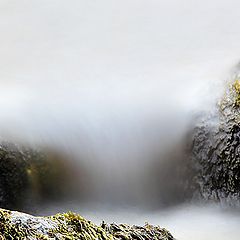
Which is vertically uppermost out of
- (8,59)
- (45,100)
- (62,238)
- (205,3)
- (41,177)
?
(205,3)

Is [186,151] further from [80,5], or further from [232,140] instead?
[80,5]

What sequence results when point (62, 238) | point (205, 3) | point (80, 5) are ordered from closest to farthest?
1. point (62, 238)
2. point (205, 3)
3. point (80, 5)

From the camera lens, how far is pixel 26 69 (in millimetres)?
12086

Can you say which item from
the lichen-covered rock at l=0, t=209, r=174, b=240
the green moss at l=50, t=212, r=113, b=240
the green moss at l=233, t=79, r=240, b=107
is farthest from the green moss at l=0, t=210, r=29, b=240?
the green moss at l=233, t=79, r=240, b=107

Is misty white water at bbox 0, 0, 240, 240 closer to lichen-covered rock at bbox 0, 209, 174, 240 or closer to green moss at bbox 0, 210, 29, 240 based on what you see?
lichen-covered rock at bbox 0, 209, 174, 240

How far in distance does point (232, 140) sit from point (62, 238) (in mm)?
4837

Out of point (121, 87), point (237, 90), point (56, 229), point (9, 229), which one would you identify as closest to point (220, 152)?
point (237, 90)

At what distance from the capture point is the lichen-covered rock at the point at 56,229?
2.16 meters

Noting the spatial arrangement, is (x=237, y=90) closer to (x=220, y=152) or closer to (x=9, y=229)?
(x=220, y=152)

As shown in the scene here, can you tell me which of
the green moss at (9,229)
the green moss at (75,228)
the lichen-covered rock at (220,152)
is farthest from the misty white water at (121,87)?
the green moss at (9,229)

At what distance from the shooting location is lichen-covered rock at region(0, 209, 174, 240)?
2160 mm

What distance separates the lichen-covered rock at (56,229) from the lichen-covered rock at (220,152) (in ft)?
13.4

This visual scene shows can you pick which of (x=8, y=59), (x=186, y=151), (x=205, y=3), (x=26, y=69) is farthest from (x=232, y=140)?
(x=205, y=3)

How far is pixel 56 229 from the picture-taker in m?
2.32
